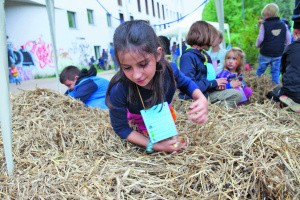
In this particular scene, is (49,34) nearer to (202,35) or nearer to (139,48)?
(202,35)

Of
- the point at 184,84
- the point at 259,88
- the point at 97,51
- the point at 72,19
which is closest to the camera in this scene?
the point at 184,84

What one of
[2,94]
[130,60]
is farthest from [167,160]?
[2,94]

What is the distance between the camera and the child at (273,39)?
5203 millimetres

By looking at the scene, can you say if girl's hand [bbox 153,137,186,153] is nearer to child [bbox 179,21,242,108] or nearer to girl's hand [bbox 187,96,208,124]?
girl's hand [bbox 187,96,208,124]

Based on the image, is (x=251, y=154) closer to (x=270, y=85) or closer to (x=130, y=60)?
(x=130, y=60)

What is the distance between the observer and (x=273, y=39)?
17.2 ft

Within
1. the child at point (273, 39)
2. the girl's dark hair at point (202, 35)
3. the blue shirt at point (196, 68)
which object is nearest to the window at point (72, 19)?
the child at point (273, 39)

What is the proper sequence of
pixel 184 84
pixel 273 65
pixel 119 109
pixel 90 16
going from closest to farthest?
pixel 119 109 → pixel 184 84 → pixel 273 65 → pixel 90 16

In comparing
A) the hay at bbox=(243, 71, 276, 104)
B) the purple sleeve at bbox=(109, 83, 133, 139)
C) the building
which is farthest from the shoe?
the building

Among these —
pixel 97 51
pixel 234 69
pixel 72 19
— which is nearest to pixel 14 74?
pixel 72 19

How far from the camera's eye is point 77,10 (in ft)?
61.2

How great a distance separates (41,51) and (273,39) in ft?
49.4

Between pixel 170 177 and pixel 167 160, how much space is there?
203mm

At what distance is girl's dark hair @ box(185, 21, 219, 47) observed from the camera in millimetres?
3139
